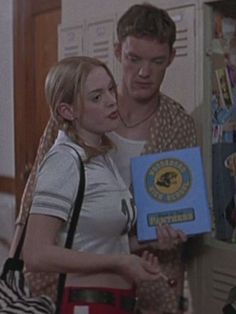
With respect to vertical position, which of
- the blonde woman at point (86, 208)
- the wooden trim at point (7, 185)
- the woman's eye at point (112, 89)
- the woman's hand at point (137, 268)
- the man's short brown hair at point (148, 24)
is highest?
the man's short brown hair at point (148, 24)

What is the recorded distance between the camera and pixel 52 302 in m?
1.62

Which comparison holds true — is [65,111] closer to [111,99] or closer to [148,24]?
[111,99]

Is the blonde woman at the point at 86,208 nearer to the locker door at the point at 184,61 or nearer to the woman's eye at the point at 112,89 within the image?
the woman's eye at the point at 112,89

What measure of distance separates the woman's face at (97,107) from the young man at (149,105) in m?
0.32

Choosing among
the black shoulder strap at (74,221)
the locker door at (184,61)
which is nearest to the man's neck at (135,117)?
the locker door at (184,61)

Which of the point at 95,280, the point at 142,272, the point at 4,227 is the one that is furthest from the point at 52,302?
the point at 4,227

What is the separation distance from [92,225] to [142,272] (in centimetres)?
16

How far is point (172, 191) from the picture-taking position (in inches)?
76.0

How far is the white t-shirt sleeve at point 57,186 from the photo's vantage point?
155cm

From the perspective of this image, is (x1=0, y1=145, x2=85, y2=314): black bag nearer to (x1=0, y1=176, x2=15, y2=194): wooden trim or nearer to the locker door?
the locker door

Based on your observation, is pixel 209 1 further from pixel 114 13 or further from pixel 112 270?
pixel 112 270

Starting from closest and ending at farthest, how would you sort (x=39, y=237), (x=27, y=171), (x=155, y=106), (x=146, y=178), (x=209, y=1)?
(x=39, y=237) → (x=146, y=178) → (x=155, y=106) → (x=209, y=1) → (x=27, y=171)

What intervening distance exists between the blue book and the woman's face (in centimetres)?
29

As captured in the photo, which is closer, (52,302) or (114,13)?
(52,302)
